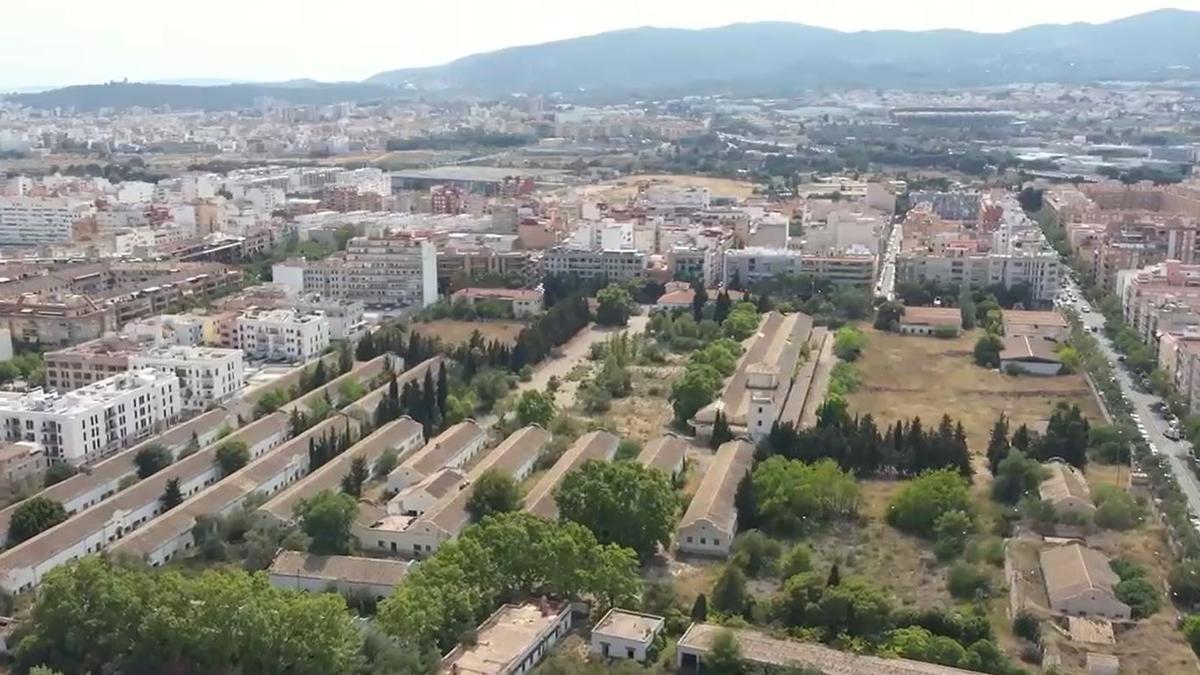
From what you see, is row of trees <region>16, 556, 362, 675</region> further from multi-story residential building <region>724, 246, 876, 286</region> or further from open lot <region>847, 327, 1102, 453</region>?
multi-story residential building <region>724, 246, 876, 286</region>

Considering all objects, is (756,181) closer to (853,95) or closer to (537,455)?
(537,455)

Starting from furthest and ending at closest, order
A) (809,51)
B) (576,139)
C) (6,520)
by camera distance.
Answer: (809,51) < (576,139) < (6,520)

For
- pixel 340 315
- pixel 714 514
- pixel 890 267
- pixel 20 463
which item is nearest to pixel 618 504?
pixel 714 514

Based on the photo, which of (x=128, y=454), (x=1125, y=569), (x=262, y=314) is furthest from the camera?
(x=262, y=314)

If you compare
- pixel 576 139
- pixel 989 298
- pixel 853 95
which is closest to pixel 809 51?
pixel 853 95

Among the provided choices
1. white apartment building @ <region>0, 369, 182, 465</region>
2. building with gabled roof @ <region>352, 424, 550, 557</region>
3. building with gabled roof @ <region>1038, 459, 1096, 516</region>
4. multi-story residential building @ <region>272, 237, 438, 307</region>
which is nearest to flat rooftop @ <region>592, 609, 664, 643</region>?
building with gabled roof @ <region>352, 424, 550, 557</region>

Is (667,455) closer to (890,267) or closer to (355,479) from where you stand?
(355,479)

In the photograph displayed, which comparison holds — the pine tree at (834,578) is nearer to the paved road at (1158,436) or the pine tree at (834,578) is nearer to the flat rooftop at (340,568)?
the flat rooftop at (340,568)
